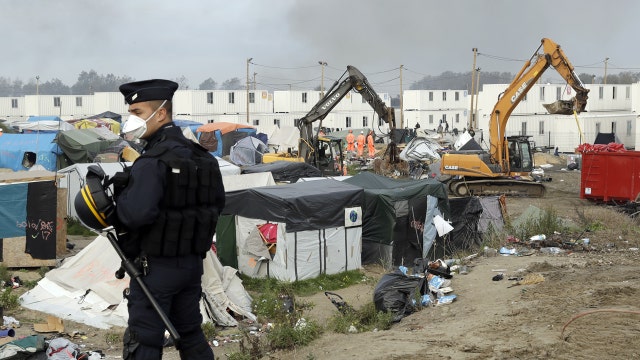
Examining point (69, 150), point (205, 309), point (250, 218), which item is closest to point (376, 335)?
point (205, 309)

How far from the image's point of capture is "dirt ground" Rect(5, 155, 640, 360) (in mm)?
7617

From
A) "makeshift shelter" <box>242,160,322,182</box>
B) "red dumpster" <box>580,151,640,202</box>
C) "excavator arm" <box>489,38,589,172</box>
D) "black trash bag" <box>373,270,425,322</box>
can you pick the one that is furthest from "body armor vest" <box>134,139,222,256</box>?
"excavator arm" <box>489,38,589,172</box>

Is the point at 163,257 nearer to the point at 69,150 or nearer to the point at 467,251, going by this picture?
the point at 467,251

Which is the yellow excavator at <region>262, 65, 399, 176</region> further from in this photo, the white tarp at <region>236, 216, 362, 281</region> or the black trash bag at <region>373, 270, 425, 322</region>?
the black trash bag at <region>373, 270, 425, 322</region>

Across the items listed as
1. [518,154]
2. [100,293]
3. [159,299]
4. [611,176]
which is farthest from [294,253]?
[518,154]

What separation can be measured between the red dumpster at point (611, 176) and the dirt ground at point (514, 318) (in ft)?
28.2

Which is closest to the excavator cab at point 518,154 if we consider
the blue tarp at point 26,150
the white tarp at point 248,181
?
the white tarp at point 248,181

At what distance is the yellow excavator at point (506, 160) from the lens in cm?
2825

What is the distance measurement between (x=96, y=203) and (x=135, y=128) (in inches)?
25.2

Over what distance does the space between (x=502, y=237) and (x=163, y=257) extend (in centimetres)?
1266

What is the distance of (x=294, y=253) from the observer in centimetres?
1567

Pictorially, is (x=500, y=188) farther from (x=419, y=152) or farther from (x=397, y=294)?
(x=397, y=294)

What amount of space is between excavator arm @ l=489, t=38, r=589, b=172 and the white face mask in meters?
23.7

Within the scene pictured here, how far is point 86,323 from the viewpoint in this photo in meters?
11.9
